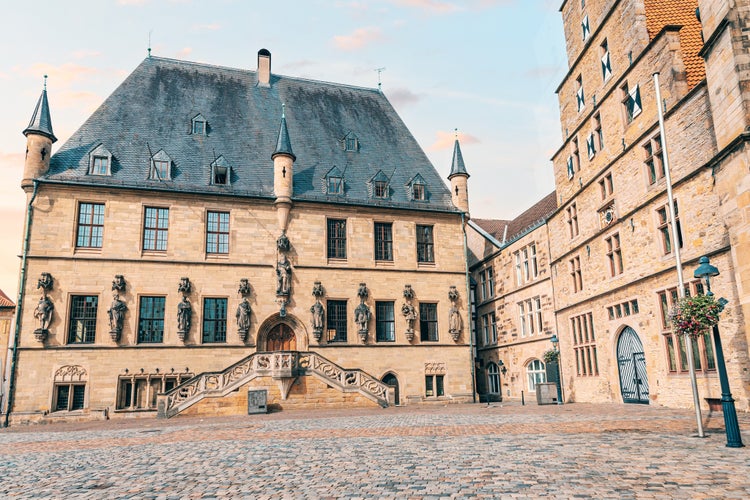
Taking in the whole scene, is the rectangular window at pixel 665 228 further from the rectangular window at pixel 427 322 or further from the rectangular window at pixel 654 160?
the rectangular window at pixel 427 322

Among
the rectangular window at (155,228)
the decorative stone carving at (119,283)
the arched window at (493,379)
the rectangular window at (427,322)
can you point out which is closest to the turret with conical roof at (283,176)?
the rectangular window at (155,228)

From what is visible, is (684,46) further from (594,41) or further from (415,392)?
(415,392)

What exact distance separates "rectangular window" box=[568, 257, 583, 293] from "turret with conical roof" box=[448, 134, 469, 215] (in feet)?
26.6

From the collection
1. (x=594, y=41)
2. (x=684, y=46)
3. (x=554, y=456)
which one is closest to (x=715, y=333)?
(x=554, y=456)

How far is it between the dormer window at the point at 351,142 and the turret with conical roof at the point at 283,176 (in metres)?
4.63

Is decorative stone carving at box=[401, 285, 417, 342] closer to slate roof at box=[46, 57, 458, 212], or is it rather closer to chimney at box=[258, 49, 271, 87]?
slate roof at box=[46, 57, 458, 212]

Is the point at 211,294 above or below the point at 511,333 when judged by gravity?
above

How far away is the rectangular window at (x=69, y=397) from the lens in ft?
77.4

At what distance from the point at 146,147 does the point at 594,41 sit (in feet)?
69.0

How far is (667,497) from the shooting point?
20.5 feet

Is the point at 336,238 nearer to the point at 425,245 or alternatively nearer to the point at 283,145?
the point at 425,245

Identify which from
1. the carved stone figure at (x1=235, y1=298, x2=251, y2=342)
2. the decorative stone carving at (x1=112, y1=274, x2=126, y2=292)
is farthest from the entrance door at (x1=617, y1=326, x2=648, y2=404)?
the decorative stone carving at (x1=112, y1=274, x2=126, y2=292)

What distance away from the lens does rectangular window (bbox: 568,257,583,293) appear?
940 inches

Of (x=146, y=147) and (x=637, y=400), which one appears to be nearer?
(x=637, y=400)
